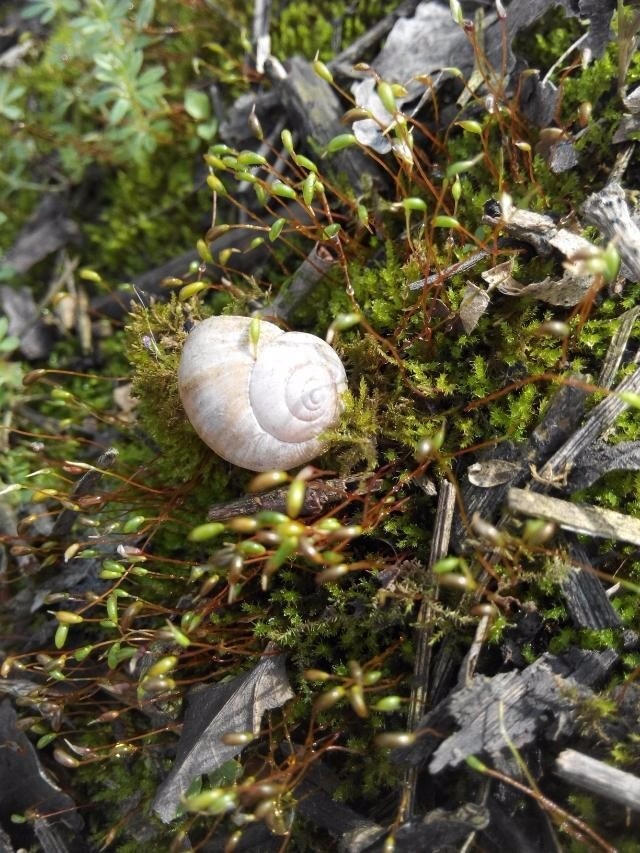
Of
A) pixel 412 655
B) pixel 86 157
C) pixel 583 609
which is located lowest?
pixel 412 655

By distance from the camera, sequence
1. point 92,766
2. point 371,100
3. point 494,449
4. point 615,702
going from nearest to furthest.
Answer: point 615,702
point 494,449
point 92,766
point 371,100

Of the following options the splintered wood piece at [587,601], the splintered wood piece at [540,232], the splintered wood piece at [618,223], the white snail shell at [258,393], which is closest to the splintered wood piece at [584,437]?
the splintered wood piece at [587,601]

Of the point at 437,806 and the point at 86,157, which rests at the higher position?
the point at 86,157

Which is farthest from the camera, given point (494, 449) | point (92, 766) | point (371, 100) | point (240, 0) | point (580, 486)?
point (240, 0)

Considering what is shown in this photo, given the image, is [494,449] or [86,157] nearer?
[494,449]

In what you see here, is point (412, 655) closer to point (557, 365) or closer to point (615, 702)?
point (615, 702)

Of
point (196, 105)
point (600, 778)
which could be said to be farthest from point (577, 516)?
point (196, 105)

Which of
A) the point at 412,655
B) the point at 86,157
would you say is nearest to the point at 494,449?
the point at 412,655

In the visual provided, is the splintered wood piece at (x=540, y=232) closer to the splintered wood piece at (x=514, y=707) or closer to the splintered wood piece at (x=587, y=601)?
the splintered wood piece at (x=587, y=601)
